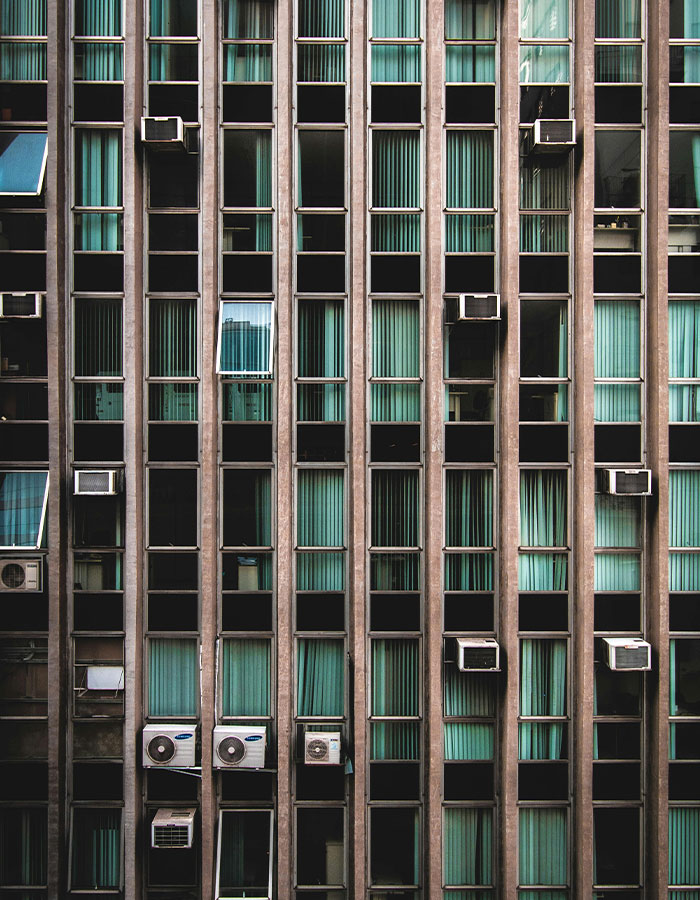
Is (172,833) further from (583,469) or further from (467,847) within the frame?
(583,469)

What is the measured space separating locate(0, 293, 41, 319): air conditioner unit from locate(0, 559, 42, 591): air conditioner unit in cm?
478

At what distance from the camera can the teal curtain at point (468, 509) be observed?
1123cm

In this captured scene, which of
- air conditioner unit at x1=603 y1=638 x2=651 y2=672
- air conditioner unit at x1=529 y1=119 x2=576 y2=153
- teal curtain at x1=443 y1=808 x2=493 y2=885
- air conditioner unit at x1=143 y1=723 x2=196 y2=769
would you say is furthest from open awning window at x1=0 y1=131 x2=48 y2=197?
teal curtain at x1=443 y1=808 x2=493 y2=885

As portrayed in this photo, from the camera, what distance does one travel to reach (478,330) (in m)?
11.2

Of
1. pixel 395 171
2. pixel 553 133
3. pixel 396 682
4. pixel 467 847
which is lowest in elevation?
pixel 467 847

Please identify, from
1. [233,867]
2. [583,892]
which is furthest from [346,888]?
Answer: [583,892]

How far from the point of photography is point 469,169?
1131 centimetres

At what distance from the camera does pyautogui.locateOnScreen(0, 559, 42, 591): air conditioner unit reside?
10867 millimetres

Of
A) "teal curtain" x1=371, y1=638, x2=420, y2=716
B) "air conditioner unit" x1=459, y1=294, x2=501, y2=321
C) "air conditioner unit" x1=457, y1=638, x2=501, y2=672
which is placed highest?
"air conditioner unit" x1=459, y1=294, x2=501, y2=321

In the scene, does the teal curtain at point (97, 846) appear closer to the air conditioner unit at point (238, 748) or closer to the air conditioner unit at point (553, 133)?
the air conditioner unit at point (238, 748)

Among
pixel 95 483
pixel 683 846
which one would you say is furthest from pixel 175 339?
pixel 683 846

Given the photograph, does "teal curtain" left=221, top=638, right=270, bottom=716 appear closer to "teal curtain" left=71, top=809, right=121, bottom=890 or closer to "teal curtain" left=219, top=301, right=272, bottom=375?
"teal curtain" left=71, top=809, right=121, bottom=890

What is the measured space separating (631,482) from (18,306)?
489 inches

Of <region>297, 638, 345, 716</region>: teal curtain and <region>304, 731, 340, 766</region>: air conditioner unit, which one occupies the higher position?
<region>297, 638, 345, 716</region>: teal curtain
